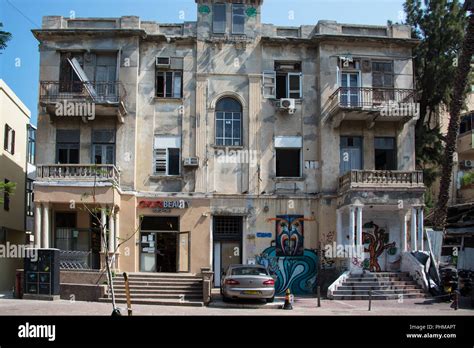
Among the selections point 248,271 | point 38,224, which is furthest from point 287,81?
point 38,224

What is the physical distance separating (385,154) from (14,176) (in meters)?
20.2

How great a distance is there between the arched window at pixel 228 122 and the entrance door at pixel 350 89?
523 centimetres

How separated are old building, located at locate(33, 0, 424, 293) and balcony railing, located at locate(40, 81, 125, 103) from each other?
7cm

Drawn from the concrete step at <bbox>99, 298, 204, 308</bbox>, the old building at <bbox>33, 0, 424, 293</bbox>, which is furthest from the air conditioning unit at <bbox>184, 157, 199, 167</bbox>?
the concrete step at <bbox>99, 298, 204, 308</bbox>

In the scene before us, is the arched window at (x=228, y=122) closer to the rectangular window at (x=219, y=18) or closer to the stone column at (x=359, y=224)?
the rectangular window at (x=219, y=18)

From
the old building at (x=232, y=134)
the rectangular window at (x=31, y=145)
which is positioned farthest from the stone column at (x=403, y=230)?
the rectangular window at (x=31, y=145)

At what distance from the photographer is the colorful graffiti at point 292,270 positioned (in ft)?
95.1

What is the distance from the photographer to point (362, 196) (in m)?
27.6

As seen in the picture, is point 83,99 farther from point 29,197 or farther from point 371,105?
point 371,105

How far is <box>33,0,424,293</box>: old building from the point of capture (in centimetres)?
2855

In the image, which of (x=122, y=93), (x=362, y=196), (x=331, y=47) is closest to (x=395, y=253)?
(x=362, y=196)

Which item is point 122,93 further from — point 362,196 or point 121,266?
point 362,196

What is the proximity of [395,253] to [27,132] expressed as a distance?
22.5m

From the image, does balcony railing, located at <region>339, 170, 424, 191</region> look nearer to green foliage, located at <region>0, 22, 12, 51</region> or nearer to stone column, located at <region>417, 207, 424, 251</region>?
stone column, located at <region>417, 207, 424, 251</region>
